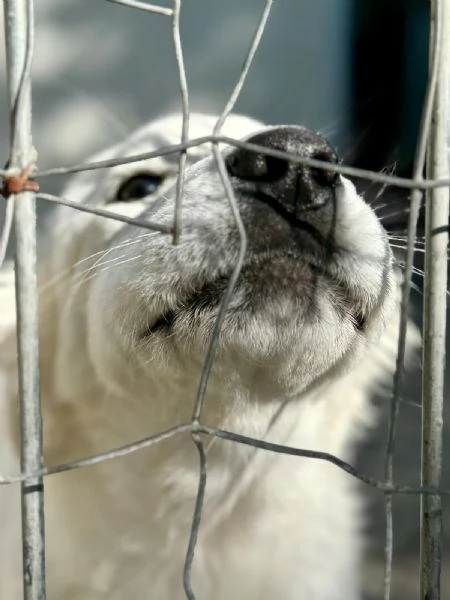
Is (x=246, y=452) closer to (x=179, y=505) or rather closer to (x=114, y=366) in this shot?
(x=179, y=505)

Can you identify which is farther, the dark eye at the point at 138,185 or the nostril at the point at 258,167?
the dark eye at the point at 138,185

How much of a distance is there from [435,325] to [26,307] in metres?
0.41

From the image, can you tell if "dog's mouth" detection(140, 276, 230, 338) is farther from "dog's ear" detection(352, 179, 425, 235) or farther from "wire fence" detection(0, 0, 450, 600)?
"dog's ear" detection(352, 179, 425, 235)

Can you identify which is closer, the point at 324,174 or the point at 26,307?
the point at 26,307

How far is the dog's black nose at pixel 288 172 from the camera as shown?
89 centimetres

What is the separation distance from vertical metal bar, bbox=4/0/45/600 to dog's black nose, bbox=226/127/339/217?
0.27 meters

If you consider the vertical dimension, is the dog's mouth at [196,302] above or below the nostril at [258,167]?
Result: below

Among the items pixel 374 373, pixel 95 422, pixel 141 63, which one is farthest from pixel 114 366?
pixel 141 63

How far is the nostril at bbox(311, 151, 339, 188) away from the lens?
899 mm

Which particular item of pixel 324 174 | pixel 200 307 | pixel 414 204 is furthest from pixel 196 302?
pixel 414 204

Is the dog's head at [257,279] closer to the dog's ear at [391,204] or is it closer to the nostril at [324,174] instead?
the nostril at [324,174]

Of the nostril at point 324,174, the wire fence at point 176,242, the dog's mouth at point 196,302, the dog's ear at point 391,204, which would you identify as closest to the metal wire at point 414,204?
the wire fence at point 176,242

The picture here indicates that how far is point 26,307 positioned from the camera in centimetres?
74

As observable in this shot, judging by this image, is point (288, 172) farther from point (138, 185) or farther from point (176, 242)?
point (138, 185)
